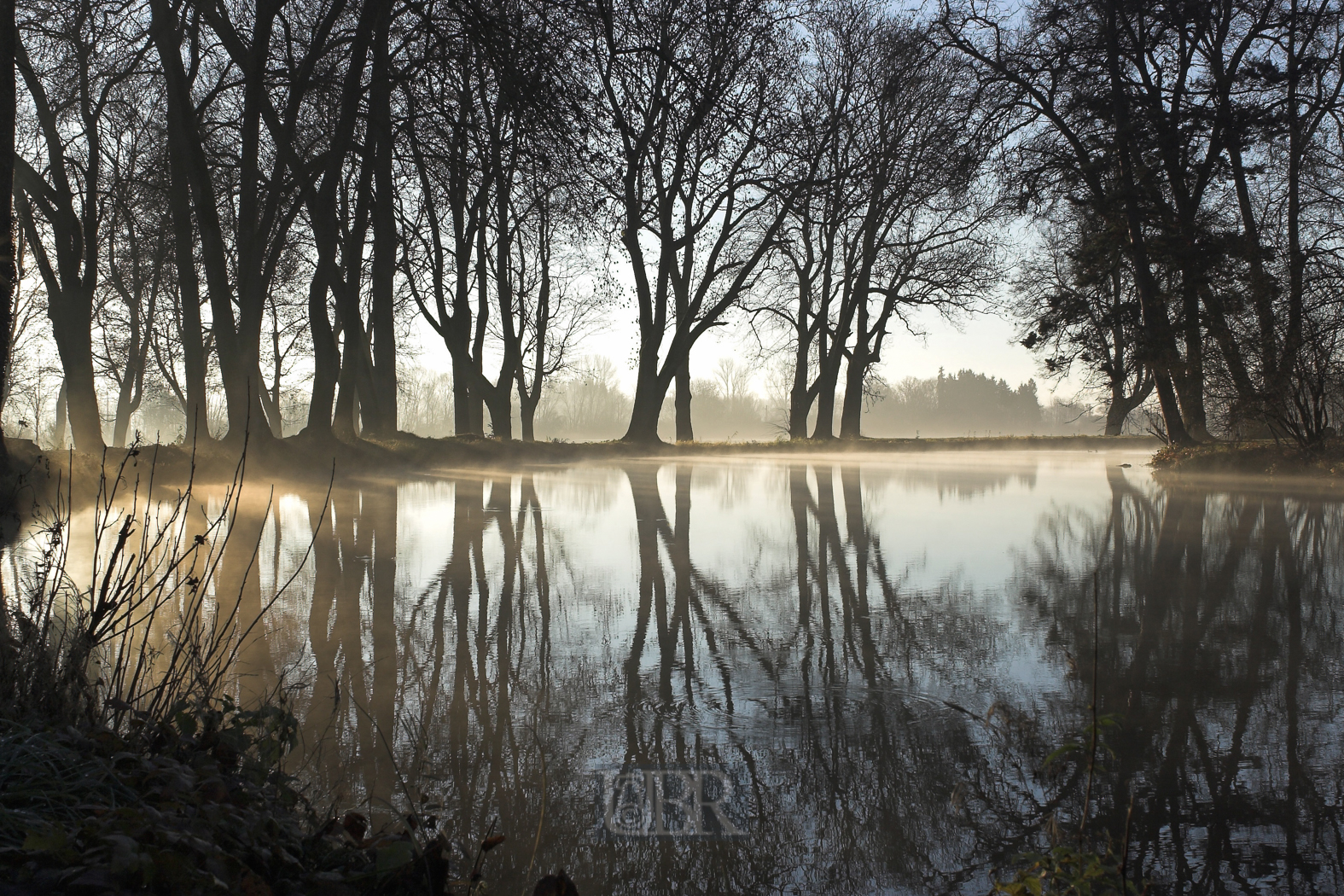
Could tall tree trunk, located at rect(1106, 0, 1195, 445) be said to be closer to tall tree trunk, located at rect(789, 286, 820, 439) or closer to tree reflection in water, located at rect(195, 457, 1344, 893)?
tree reflection in water, located at rect(195, 457, 1344, 893)

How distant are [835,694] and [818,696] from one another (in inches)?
3.0

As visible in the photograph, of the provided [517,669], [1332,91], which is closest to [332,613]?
[517,669]

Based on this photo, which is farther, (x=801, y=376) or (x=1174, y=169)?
(x=801, y=376)

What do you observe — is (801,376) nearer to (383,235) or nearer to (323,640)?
(383,235)

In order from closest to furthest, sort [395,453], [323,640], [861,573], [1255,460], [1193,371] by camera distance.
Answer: [323,640]
[861,573]
[1255,460]
[1193,371]
[395,453]

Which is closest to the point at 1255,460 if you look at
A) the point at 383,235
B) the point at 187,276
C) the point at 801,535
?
the point at 801,535

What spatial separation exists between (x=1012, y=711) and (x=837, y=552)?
3.99m

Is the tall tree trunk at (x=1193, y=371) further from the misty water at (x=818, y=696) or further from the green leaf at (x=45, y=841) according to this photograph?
the green leaf at (x=45, y=841)

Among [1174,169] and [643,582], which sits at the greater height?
[1174,169]

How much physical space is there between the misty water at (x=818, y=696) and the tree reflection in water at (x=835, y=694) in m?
0.01

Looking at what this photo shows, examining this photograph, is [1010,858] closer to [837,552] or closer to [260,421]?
[837,552]

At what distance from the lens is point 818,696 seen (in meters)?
3.76

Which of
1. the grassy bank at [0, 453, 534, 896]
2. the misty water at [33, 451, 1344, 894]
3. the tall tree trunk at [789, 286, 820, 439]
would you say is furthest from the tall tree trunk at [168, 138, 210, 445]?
the tall tree trunk at [789, 286, 820, 439]

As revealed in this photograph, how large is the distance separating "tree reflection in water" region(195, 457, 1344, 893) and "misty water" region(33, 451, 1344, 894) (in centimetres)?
1
